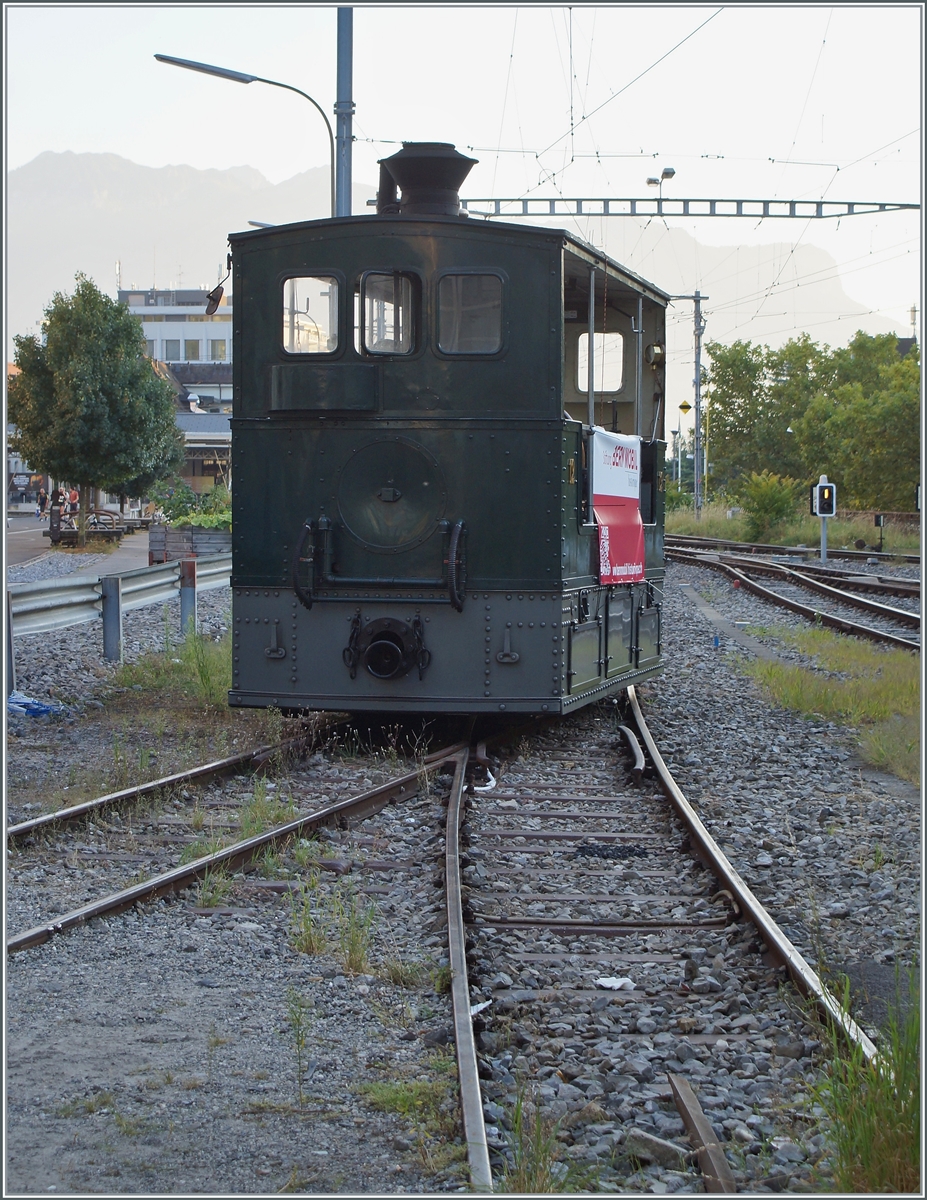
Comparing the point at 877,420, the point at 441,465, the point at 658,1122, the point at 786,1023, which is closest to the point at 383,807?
the point at 441,465

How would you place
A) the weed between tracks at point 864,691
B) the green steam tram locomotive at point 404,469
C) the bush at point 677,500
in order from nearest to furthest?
the green steam tram locomotive at point 404,469, the weed between tracks at point 864,691, the bush at point 677,500

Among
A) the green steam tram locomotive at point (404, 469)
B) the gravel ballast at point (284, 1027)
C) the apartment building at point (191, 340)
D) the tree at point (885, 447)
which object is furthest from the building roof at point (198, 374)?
the gravel ballast at point (284, 1027)

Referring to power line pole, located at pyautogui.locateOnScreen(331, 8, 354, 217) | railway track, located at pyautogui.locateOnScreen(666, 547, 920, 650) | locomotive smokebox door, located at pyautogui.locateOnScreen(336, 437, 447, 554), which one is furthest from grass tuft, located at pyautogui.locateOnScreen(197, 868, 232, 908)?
railway track, located at pyautogui.locateOnScreen(666, 547, 920, 650)

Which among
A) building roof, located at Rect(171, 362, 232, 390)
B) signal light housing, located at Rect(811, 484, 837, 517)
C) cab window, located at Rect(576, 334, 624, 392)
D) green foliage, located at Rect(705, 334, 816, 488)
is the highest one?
building roof, located at Rect(171, 362, 232, 390)

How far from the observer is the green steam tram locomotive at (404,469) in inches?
337

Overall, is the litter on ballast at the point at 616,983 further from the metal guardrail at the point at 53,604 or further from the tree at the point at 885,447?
the tree at the point at 885,447

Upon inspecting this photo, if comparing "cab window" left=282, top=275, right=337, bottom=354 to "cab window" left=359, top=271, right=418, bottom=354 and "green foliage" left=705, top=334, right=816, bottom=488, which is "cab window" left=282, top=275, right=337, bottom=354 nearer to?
"cab window" left=359, top=271, right=418, bottom=354

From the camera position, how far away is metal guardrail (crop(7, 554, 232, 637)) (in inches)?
449

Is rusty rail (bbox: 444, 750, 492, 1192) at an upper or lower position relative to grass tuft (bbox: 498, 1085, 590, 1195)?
upper

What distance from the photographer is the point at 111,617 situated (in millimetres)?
12906

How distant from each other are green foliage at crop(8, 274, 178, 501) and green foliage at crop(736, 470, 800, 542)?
19.3 meters

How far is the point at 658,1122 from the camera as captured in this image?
369 cm

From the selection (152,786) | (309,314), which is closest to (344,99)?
(309,314)

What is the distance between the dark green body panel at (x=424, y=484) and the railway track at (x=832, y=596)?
833 centimetres
